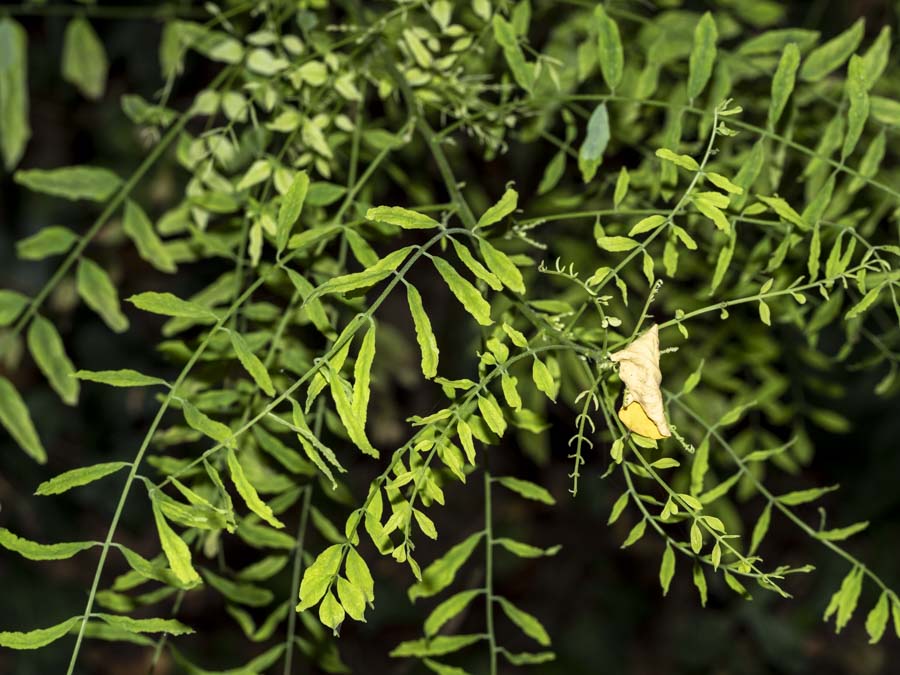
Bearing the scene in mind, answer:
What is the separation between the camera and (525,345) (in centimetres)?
53

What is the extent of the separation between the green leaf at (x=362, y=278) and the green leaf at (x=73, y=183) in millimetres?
391

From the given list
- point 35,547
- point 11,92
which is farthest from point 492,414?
point 11,92

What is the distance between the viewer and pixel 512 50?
0.70m

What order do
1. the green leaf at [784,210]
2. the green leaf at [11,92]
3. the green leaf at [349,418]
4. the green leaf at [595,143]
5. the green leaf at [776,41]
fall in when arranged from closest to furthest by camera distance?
the green leaf at [349,418], the green leaf at [784,210], the green leaf at [595,143], the green leaf at [776,41], the green leaf at [11,92]

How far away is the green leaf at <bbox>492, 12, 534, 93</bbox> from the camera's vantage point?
69 cm

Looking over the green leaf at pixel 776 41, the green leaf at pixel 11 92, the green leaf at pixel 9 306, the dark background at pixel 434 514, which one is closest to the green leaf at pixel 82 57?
the green leaf at pixel 11 92

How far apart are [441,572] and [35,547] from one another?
0.25 meters

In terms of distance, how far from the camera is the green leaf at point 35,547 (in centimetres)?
54

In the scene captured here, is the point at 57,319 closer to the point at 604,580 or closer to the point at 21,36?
the point at 21,36

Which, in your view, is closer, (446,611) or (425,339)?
(425,339)

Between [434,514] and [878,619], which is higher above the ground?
[878,619]

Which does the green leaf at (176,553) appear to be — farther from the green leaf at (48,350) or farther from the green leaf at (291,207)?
the green leaf at (48,350)

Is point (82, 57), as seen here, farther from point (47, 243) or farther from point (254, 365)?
point (254, 365)

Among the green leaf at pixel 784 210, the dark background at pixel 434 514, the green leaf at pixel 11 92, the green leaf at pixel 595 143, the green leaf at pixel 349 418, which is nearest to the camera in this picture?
the green leaf at pixel 349 418
